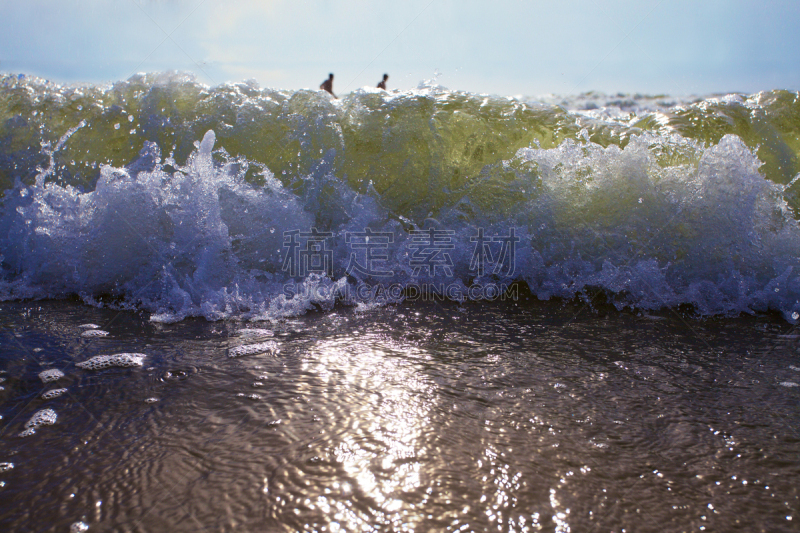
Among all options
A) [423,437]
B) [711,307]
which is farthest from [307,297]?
[711,307]

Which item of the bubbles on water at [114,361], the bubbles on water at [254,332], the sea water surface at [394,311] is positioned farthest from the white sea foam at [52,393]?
the bubbles on water at [254,332]

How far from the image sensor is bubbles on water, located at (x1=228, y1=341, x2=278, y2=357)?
199cm

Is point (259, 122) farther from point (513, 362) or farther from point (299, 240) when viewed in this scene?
point (513, 362)

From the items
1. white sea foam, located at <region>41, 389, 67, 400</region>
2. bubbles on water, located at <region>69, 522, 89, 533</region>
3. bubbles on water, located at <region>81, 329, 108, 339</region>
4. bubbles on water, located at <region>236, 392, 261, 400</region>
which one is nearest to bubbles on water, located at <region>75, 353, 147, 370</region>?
white sea foam, located at <region>41, 389, 67, 400</region>

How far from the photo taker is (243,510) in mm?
1027

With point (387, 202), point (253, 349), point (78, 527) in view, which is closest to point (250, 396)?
point (253, 349)

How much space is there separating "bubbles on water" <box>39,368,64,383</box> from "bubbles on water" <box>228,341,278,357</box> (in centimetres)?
62

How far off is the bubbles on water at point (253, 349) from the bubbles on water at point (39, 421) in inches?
25.3

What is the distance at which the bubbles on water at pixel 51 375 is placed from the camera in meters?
1.72

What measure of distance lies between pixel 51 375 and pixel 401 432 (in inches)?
55.6

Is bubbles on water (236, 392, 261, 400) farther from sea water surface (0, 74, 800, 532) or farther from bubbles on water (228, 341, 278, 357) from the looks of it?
bubbles on water (228, 341, 278, 357)

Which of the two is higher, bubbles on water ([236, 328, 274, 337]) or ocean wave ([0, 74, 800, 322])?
ocean wave ([0, 74, 800, 322])

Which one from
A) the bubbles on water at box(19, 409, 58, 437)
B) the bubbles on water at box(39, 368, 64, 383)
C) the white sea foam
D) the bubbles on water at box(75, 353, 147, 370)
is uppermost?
the bubbles on water at box(75, 353, 147, 370)

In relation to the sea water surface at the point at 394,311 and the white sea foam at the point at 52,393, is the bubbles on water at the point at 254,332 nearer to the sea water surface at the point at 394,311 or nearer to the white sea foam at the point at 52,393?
the sea water surface at the point at 394,311
